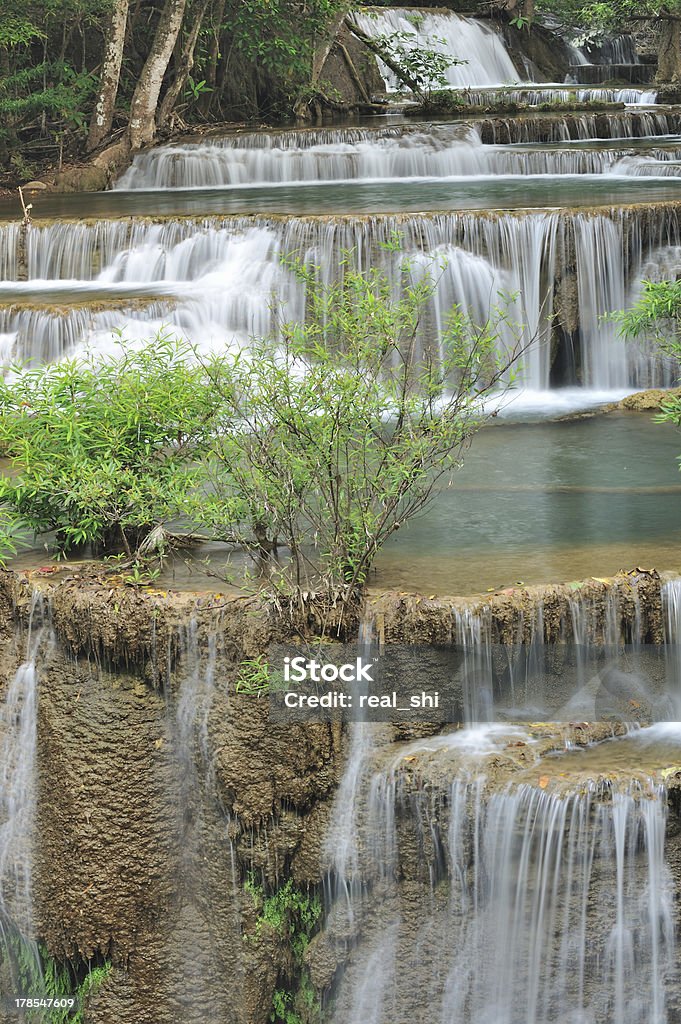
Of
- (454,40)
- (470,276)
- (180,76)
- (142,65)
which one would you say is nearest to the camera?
(470,276)

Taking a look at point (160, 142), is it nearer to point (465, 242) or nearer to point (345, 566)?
point (465, 242)

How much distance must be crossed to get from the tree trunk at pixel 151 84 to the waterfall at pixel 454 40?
5663mm

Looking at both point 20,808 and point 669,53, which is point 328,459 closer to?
point 20,808

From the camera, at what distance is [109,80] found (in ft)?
62.6

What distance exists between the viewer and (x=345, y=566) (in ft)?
22.5

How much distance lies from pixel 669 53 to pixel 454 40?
4.54 m

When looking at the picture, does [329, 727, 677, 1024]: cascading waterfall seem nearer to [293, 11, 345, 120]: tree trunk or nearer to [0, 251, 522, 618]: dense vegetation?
[0, 251, 522, 618]: dense vegetation

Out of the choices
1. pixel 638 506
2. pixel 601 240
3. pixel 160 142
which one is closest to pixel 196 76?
pixel 160 142

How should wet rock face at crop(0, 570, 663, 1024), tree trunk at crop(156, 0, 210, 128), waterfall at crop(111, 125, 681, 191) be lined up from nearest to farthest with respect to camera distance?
wet rock face at crop(0, 570, 663, 1024) < waterfall at crop(111, 125, 681, 191) < tree trunk at crop(156, 0, 210, 128)

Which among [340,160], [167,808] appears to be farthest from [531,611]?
[340,160]

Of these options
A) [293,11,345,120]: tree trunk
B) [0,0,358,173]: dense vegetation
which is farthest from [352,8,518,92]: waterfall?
[0,0,358,173]: dense vegetation

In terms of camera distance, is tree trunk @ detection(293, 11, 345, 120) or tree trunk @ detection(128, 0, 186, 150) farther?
tree trunk @ detection(293, 11, 345, 120)

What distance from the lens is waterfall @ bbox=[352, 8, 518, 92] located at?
80.0ft

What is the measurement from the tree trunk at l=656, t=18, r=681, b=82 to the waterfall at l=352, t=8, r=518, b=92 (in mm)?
3731
